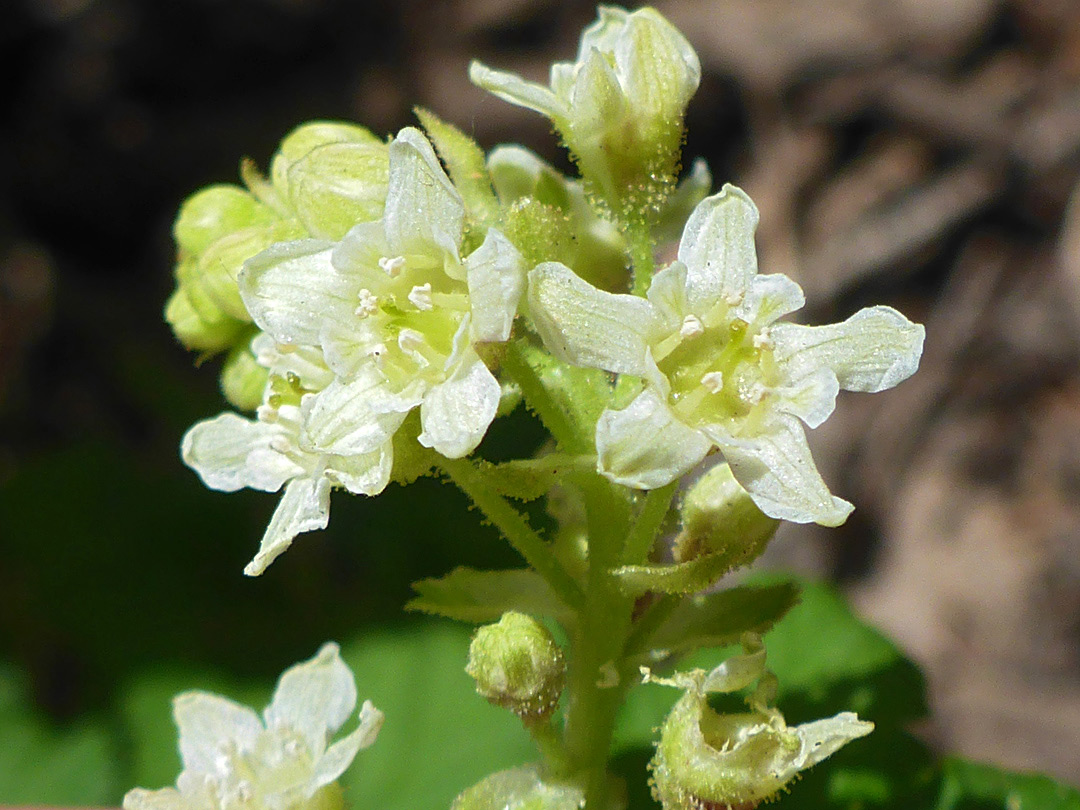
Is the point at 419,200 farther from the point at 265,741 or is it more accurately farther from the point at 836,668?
the point at 836,668

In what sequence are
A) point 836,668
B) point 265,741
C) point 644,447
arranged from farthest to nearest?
point 836,668 → point 265,741 → point 644,447

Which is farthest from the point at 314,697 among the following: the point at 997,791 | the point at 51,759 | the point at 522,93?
the point at 51,759

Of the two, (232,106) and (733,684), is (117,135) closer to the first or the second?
(232,106)

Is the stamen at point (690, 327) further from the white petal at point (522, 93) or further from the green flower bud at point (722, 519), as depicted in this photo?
the white petal at point (522, 93)

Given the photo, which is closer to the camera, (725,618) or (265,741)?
(725,618)

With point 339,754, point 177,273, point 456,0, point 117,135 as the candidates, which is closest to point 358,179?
point 177,273

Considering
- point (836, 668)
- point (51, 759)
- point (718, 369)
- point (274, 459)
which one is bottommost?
point (836, 668)
